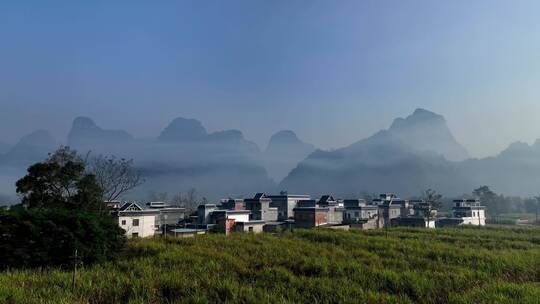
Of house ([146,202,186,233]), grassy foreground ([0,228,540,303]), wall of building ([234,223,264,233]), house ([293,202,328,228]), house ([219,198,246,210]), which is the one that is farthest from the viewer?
house ([219,198,246,210])

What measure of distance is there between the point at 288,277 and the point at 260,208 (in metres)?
41.3

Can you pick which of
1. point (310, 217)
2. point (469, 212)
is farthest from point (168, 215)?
point (469, 212)

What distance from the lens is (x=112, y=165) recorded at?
3534 cm

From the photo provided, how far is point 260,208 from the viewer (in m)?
53.9

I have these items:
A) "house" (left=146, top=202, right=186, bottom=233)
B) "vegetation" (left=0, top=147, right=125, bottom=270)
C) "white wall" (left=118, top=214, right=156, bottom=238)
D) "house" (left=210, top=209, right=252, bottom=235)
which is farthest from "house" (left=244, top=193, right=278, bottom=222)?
"vegetation" (left=0, top=147, right=125, bottom=270)

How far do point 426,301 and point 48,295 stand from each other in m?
10.2

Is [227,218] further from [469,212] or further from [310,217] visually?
[469,212]

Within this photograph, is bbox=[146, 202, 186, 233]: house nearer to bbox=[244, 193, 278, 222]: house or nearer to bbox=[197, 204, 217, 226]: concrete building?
bbox=[197, 204, 217, 226]: concrete building

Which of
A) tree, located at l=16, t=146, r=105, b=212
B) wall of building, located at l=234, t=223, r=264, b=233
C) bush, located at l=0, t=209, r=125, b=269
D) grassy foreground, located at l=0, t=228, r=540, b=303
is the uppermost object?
tree, located at l=16, t=146, r=105, b=212

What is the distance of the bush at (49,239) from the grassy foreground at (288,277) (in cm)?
108

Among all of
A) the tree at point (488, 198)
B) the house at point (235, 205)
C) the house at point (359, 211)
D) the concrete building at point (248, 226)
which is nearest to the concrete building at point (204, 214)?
the concrete building at point (248, 226)

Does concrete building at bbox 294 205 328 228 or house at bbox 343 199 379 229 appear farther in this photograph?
house at bbox 343 199 379 229

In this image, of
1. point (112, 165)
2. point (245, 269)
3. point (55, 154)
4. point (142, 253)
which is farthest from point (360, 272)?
point (112, 165)

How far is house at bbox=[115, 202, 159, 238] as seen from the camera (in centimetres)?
3969
